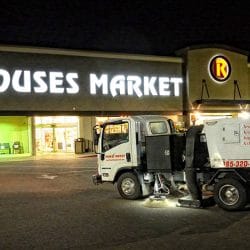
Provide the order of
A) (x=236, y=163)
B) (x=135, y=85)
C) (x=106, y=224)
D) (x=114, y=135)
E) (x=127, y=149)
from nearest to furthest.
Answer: (x=106, y=224), (x=236, y=163), (x=127, y=149), (x=114, y=135), (x=135, y=85)

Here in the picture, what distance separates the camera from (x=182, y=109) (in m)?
40.8

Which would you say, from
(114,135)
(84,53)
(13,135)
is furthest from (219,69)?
(114,135)

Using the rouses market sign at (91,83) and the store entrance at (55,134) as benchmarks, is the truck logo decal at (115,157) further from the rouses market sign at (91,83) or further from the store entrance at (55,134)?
the store entrance at (55,134)

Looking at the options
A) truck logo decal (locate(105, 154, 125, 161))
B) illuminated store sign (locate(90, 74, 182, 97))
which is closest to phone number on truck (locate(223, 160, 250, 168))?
truck logo decal (locate(105, 154, 125, 161))

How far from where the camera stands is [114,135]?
50.5ft

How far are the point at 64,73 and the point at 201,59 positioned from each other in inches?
459

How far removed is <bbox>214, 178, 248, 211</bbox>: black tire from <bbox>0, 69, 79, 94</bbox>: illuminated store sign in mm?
23797

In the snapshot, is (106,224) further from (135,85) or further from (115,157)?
(135,85)

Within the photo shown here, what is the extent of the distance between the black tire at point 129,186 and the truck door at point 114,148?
1.06 ft

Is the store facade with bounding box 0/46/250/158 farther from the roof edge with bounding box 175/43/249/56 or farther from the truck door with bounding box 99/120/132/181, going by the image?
the truck door with bounding box 99/120/132/181

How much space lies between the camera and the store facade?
34.5m

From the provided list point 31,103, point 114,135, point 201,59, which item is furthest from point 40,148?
point 114,135

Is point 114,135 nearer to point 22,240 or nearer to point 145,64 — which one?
point 22,240

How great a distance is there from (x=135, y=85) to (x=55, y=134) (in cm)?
935
